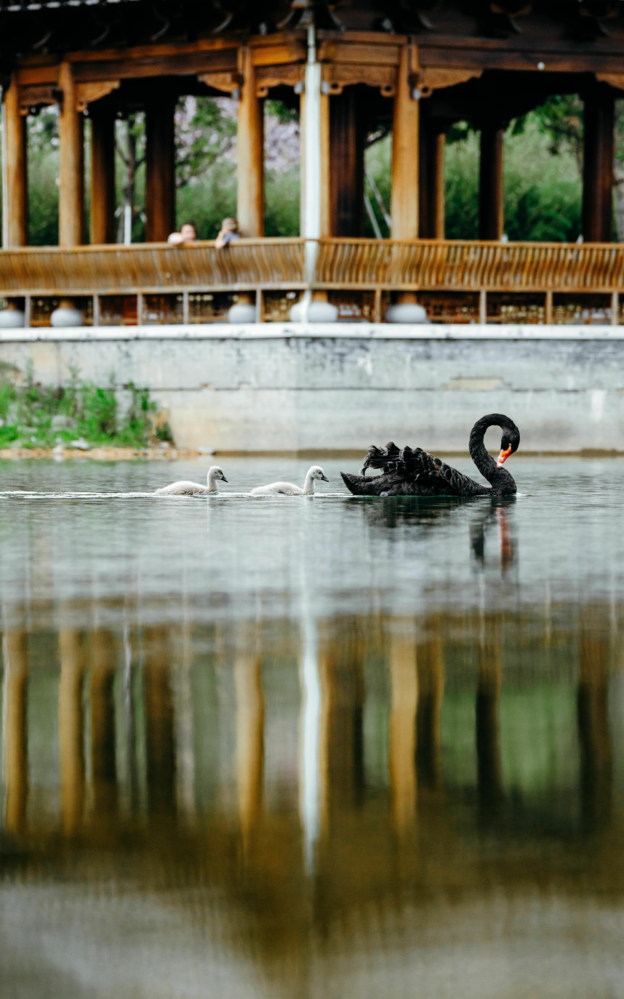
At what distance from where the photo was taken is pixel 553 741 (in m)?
Answer: 4.27

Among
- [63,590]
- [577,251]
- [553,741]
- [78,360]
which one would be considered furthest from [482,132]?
[553,741]

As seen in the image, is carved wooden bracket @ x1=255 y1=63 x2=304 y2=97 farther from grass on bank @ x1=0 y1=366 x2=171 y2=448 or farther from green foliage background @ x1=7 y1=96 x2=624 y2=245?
green foliage background @ x1=7 y1=96 x2=624 y2=245

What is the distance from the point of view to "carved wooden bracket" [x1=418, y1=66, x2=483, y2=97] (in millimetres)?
23859

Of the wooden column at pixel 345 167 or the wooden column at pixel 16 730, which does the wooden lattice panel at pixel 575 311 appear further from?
the wooden column at pixel 16 730

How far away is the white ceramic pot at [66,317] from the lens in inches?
1005

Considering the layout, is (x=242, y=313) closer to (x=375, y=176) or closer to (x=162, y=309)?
(x=162, y=309)

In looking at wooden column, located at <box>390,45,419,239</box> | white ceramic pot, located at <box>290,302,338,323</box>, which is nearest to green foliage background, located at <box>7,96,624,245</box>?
wooden column, located at <box>390,45,419,239</box>

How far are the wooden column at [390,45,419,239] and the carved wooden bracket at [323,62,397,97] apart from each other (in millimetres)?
144

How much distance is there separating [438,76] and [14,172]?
7.65 m

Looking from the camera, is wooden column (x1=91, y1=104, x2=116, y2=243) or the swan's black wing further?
wooden column (x1=91, y1=104, x2=116, y2=243)

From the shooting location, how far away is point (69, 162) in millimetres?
25828

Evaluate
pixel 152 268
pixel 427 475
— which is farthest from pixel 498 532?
pixel 152 268

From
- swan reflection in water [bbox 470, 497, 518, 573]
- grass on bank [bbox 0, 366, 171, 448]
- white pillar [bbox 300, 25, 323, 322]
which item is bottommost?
swan reflection in water [bbox 470, 497, 518, 573]

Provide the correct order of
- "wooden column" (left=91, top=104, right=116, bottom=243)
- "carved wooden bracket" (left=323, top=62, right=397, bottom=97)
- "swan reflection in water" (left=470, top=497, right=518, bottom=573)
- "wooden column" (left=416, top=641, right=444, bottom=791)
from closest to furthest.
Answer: "wooden column" (left=416, top=641, right=444, bottom=791)
"swan reflection in water" (left=470, top=497, right=518, bottom=573)
"carved wooden bracket" (left=323, top=62, right=397, bottom=97)
"wooden column" (left=91, top=104, right=116, bottom=243)
